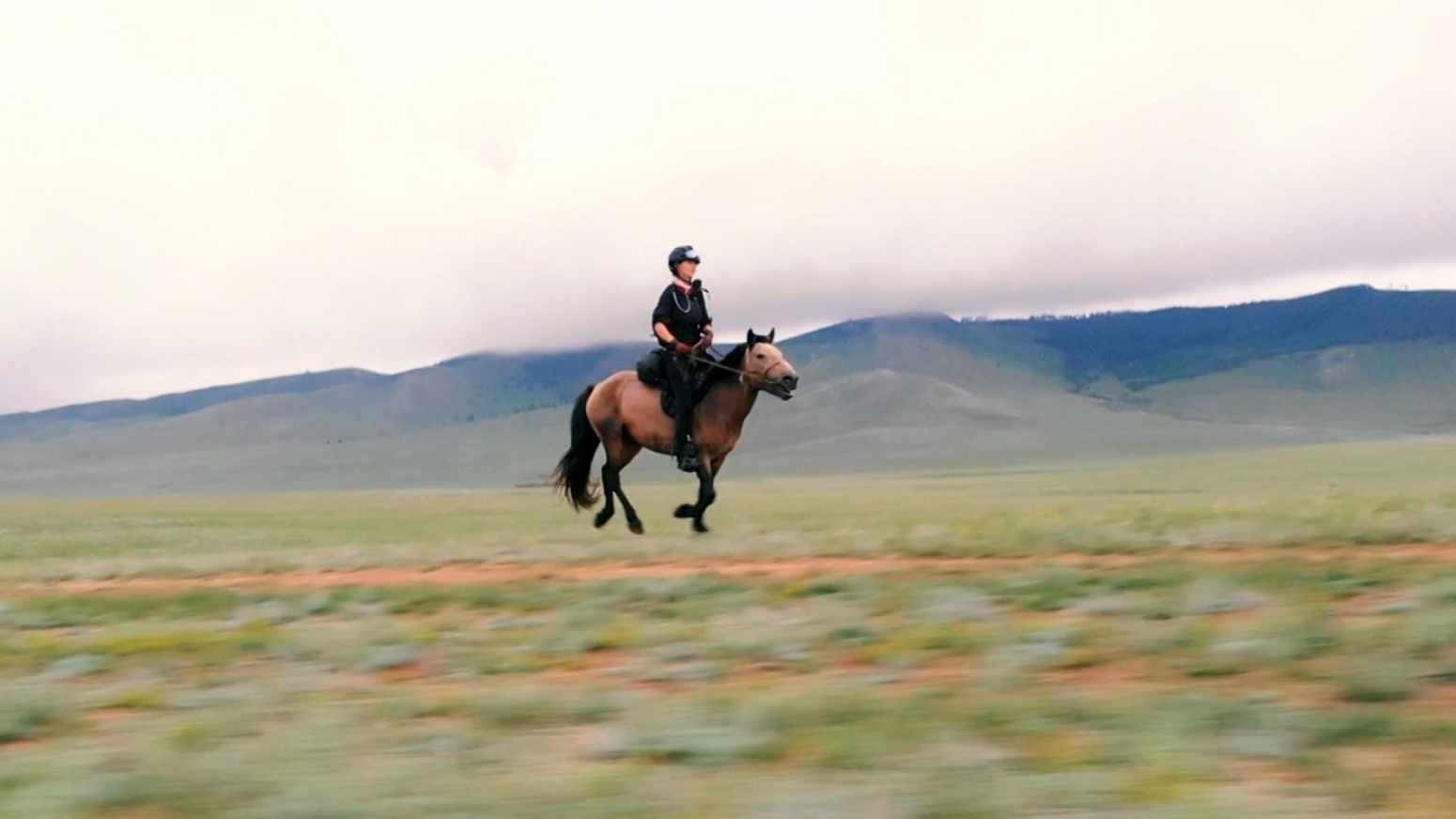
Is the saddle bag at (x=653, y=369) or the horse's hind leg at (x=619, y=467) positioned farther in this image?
the horse's hind leg at (x=619, y=467)

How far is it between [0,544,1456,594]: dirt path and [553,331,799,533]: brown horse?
16.1 ft

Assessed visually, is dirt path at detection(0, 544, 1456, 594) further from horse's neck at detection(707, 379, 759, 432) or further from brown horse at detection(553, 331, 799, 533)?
horse's neck at detection(707, 379, 759, 432)

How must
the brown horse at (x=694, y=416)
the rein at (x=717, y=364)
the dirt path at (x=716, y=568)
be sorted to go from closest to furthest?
the dirt path at (x=716, y=568) → the brown horse at (x=694, y=416) → the rein at (x=717, y=364)

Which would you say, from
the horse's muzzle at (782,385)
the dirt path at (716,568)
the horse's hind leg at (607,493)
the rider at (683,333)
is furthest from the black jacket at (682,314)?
the dirt path at (716,568)

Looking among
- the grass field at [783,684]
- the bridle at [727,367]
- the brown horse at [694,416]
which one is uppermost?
the bridle at [727,367]

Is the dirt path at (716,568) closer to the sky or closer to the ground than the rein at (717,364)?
closer to the ground

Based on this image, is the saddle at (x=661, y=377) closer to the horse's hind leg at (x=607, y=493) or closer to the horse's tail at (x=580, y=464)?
the horse's hind leg at (x=607, y=493)

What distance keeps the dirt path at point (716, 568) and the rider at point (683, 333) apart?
15.8ft

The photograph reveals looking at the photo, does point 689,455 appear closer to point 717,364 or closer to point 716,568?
point 717,364

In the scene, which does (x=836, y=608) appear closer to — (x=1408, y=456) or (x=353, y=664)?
(x=353, y=664)

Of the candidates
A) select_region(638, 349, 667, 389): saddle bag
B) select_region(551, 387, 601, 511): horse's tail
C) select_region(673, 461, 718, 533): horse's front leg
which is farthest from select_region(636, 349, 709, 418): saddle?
select_region(551, 387, 601, 511): horse's tail

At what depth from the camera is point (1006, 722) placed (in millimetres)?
→ 6309

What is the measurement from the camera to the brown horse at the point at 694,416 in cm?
1816

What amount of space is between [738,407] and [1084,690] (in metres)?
11.7
